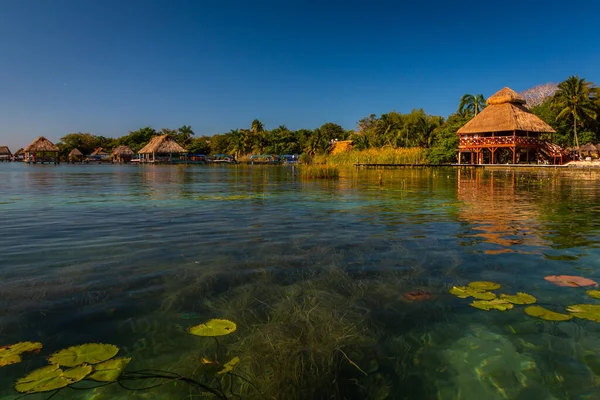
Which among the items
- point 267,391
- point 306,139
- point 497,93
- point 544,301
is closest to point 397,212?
point 544,301

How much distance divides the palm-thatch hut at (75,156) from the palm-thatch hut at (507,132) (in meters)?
88.3

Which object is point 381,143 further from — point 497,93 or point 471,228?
point 471,228

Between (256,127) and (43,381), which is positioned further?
(256,127)

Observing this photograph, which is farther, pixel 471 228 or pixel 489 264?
pixel 471 228

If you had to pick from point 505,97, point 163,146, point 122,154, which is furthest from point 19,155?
point 505,97

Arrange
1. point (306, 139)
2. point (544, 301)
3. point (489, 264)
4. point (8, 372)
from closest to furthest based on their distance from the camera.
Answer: point (8, 372)
point (544, 301)
point (489, 264)
point (306, 139)

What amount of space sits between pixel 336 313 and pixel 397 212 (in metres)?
6.85

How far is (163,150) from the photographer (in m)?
80.3

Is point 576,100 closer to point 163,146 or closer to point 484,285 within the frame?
point 484,285

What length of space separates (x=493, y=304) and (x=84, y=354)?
3.51 meters

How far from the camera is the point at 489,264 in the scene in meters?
5.17

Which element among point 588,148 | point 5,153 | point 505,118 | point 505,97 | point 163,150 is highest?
point 505,97

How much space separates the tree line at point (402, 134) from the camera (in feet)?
156

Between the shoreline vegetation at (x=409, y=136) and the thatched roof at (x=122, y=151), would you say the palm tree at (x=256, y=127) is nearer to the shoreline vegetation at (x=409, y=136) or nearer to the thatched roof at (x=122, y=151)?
the shoreline vegetation at (x=409, y=136)
